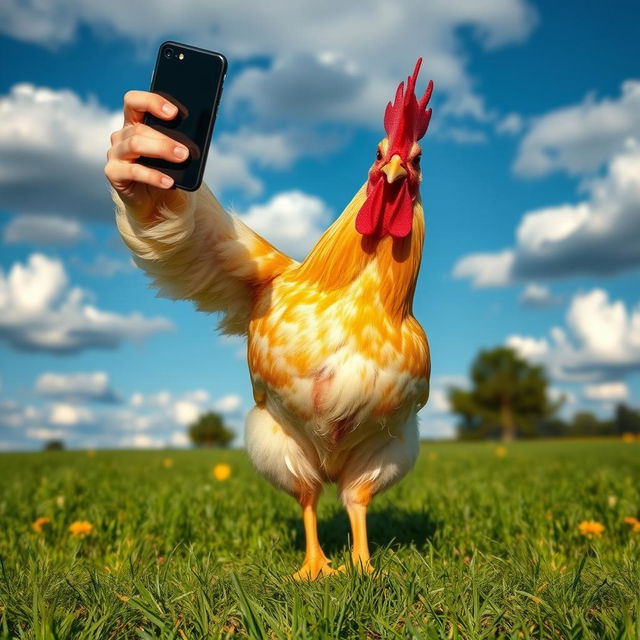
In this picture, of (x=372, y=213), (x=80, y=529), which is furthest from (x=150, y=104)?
(x=80, y=529)

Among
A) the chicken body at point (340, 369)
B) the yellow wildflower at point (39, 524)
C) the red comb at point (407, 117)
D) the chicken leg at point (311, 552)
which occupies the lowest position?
the yellow wildflower at point (39, 524)

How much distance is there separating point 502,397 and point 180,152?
5353 cm

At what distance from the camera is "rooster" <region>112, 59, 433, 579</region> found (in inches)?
109

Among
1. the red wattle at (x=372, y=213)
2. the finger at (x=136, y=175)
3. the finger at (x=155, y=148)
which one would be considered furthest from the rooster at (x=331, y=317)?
the finger at (x=155, y=148)

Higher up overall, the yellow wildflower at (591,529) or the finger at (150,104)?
the finger at (150,104)

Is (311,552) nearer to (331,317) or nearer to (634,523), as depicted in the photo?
(331,317)

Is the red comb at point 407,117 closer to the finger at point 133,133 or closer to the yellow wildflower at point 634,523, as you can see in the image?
the finger at point 133,133

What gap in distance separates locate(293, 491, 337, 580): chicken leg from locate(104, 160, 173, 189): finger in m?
1.81

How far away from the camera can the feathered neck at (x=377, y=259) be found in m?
2.88

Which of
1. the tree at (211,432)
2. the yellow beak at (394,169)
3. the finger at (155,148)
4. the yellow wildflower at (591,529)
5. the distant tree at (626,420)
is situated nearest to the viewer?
the finger at (155,148)

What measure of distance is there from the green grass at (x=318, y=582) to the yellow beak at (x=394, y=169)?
5.72 ft

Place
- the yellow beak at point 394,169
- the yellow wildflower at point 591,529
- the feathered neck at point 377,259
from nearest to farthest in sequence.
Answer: the yellow beak at point 394,169 → the feathered neck at point 377,259 → the yellow wildflower at point 591,529

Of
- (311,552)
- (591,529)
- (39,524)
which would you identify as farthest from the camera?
(39,524)

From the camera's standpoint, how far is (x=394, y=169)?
2748 millimetres
